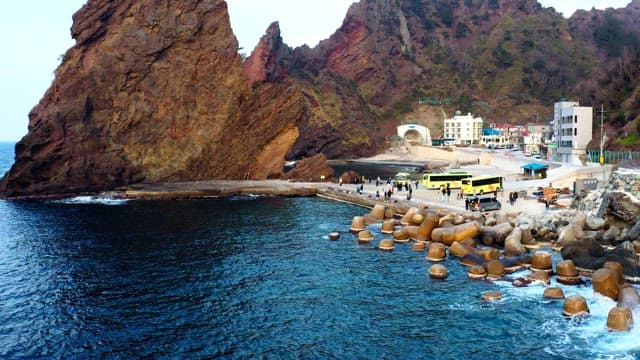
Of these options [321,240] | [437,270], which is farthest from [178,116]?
[437,270]

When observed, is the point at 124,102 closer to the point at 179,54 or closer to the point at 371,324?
the point at 179,54

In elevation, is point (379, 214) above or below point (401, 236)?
above

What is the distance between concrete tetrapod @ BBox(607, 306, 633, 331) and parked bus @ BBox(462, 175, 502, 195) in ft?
132

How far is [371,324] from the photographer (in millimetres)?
28312

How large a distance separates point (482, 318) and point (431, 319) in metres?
2.64

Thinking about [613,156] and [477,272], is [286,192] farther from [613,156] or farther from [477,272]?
[477,272]

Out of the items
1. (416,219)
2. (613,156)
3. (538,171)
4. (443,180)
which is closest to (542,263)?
(416,219)

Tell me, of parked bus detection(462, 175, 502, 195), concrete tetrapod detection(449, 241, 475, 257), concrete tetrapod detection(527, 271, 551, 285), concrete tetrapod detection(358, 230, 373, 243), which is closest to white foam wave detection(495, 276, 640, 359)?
concrete tetrapod detection(527, 271, 551, 285)

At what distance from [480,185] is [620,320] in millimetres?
41511

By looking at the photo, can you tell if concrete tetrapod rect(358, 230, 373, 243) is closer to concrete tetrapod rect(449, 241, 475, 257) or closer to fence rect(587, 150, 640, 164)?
concrete tetrapod rect(449, 241, 475, 257)

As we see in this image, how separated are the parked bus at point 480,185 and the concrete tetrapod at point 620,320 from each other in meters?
40.1

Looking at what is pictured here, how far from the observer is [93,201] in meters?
77.3

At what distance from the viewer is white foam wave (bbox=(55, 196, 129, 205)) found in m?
75.4

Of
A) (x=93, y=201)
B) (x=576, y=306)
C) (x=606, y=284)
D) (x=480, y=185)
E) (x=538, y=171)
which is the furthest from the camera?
(x=538, y=171)
